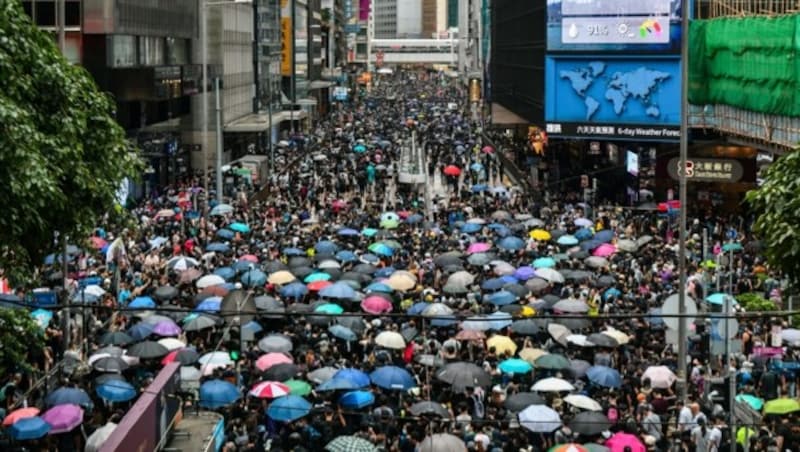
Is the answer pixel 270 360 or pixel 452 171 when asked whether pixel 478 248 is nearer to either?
pixel 270 360

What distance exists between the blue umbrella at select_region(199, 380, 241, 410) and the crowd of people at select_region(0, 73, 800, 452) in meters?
0.03

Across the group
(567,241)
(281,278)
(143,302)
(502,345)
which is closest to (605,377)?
(502,345)

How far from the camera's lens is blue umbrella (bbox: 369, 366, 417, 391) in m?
19.3

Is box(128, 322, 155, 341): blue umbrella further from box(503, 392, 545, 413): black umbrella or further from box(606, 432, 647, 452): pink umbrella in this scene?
box(606, 432, 647, 452): pink umbrella

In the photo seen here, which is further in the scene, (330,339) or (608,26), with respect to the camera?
(608,26)

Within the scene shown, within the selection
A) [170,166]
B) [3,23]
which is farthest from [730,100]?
[3,23]

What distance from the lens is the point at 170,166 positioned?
196 ft

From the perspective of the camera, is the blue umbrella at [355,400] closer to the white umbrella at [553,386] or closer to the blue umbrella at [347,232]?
the white umbrella at [553,386]

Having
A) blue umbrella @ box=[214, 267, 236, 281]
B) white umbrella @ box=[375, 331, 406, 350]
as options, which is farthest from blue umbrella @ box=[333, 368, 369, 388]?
blue umbrella @ box=[214, 267, 236, 281]

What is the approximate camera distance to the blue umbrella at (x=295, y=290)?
2681 centimetres

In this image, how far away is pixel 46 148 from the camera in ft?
52.5

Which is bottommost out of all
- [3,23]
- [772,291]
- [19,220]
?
[772,291]

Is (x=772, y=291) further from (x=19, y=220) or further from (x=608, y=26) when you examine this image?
(x=608, y=26)

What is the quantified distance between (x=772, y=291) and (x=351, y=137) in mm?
64880
